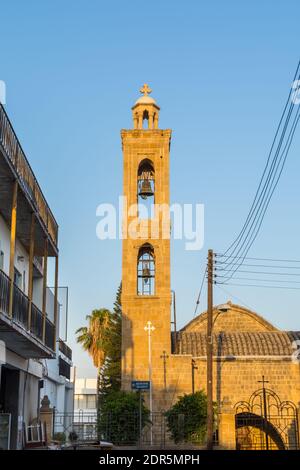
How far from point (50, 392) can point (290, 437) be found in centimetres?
1627

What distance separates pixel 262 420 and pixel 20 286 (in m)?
14.3

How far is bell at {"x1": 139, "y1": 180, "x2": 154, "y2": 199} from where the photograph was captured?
3356 cm

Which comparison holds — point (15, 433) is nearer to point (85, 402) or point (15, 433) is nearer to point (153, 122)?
point (153, 122)

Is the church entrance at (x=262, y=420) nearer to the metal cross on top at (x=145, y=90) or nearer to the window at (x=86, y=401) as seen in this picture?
the metal cross on top at (x=145, y=90)

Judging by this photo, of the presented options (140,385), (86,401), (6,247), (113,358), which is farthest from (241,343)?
(86,401)

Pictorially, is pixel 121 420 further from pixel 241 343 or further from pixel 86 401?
pixel 86 401

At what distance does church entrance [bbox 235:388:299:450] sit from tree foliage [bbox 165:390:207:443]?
2025 mm

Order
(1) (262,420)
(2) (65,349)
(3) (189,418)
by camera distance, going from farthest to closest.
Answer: (2) (65,349)
(1) (262,420)
(3) (189,418)

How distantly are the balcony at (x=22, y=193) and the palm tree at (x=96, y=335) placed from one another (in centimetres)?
3368

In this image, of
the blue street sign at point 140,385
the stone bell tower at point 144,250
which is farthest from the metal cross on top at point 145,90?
the blue street sign at point 140,385

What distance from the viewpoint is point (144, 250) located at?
110 ft
